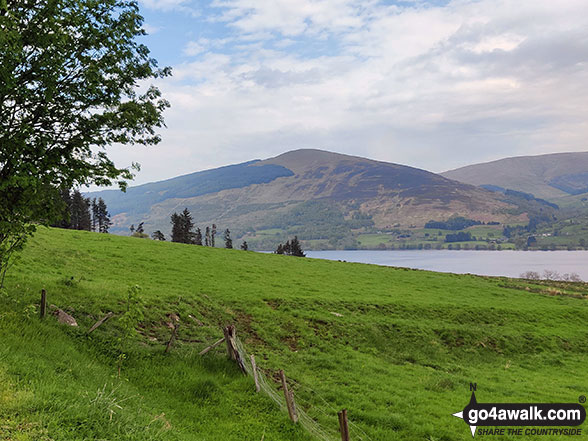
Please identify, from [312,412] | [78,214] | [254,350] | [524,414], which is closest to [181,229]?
[78,214]

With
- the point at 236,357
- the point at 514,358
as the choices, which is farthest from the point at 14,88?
A: the point at 514,358

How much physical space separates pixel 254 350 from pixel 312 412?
7.07 m

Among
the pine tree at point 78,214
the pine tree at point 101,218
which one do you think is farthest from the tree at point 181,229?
the pine tree at point 101,218

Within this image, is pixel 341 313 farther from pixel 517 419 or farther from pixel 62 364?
pixel 62 364

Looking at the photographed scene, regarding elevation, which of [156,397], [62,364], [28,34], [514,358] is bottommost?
[514,358]

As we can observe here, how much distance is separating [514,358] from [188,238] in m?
92.5

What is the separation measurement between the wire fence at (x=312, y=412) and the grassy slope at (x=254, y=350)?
0.17m

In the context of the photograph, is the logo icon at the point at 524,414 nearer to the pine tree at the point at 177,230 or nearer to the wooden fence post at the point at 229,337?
the wooden fence post at the point at 229,337

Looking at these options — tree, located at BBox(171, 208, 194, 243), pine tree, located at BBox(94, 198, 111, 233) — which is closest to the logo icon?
tree, located at BBox(171, 208, 194, 243)

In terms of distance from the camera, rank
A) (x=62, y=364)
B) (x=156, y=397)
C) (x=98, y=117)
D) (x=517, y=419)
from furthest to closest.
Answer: (x=517, y=419)
(x=98, y=117)
(x=156, y=397)
(x=62, y=364)

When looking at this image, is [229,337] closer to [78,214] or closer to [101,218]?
[78,214]

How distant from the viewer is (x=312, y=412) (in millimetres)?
15656

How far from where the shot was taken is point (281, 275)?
45.4m

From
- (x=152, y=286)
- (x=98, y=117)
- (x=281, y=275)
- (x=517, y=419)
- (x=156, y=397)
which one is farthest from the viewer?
(x=281, y=275)
